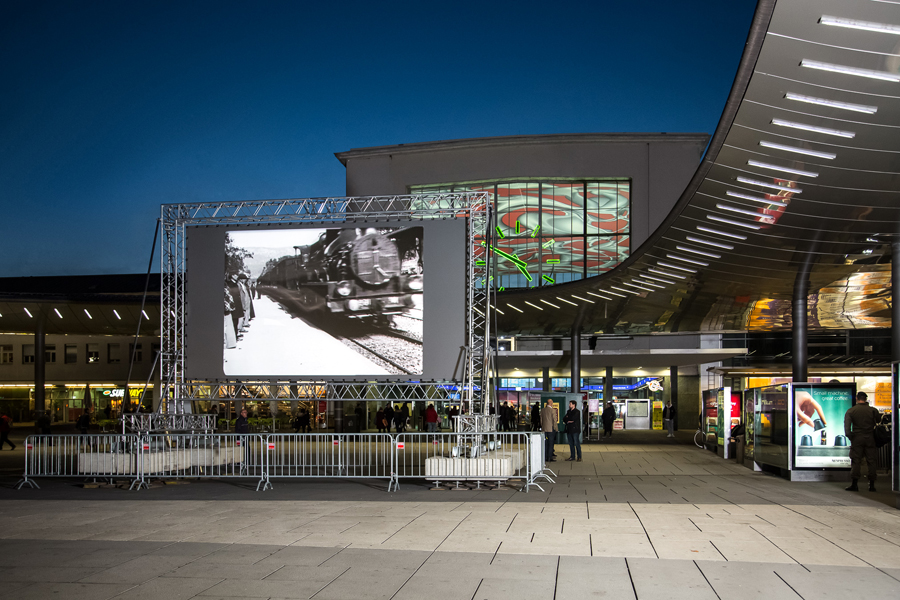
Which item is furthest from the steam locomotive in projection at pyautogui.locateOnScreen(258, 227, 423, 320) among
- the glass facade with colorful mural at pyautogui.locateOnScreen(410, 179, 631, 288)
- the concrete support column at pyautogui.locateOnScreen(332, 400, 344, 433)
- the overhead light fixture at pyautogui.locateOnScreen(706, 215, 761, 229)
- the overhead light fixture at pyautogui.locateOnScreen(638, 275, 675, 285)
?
the glass facade with colorful mural at pyautogui.locateOnScreen(410, 179, 631, 288)

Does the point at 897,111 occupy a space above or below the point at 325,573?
above

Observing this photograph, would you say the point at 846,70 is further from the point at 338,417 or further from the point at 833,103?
the point at 338,417

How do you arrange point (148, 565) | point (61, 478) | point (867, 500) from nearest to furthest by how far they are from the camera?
1. point (148, 565)
2. point (867, 500)
3. point (61, 478)

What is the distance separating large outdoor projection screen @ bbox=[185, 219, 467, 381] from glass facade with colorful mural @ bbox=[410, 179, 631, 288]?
29325 millimetres

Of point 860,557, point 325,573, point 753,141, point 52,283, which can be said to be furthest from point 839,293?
point 52,283

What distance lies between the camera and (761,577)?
7.35m

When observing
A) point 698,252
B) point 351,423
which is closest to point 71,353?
point 351,423

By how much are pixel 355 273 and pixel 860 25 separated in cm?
1355

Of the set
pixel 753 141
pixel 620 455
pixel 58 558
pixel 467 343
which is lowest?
pixel 620 455

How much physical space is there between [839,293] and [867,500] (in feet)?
Answer: 41.5

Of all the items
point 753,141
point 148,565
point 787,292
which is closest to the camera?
point 148,565

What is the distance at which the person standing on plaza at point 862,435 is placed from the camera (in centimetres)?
1405

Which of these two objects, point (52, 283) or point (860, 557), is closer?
point (860, 557)

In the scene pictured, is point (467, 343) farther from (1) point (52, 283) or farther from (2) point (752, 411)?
(1) point (52, 283)
